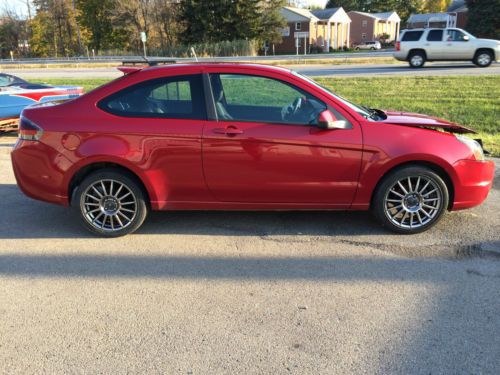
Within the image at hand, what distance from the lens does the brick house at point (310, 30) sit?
64.0 metres

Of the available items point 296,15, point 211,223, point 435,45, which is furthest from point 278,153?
point 296,15

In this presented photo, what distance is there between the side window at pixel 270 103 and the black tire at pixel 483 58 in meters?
20.9

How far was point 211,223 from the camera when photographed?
16.6 ft

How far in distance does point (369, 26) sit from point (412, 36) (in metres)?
63.7

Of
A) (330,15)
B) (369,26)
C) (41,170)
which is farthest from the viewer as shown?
(369,26)

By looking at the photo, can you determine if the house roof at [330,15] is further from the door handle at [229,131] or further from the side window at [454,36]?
the door handle at [229,131]

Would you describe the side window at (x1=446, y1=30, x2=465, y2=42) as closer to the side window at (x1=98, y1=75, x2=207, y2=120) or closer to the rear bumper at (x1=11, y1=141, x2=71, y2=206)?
the side window at (x1=98, y1=75, x2=207, y2=120)

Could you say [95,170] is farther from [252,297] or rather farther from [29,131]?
[252,297]

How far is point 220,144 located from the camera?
14.6 feet

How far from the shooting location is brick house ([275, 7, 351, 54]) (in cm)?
6400

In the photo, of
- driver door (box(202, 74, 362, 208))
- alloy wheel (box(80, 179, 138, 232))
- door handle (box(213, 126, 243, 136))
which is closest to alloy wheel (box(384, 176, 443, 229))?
driver door (box(202, 74, 362, 208))

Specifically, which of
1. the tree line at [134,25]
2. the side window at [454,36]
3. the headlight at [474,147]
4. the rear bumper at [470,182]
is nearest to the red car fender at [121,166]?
the rear bumper at [470,182]

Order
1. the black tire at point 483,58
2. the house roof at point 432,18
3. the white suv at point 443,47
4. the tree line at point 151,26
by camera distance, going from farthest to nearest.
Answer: the house roof at point 432,18 < the tree line at point 151,26 < the white suv at point 443,47 < the black tire at point 483,58

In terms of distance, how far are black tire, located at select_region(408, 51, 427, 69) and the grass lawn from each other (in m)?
6.95
